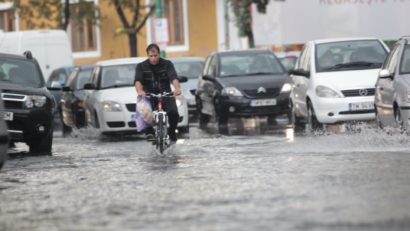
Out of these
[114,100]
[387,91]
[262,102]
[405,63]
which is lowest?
[262,102]

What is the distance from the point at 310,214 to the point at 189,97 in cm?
1891

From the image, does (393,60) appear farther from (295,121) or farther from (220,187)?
(220,187)

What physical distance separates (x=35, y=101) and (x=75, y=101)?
7771 millimetres

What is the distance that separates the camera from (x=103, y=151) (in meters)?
17.9

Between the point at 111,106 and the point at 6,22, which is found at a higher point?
the point at 6,22

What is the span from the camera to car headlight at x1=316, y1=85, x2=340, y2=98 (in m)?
20.0

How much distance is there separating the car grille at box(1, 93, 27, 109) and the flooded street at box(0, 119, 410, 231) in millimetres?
792

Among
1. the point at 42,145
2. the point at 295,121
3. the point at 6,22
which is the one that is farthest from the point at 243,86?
the point at 6,22

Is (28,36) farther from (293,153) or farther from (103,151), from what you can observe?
(293,153)

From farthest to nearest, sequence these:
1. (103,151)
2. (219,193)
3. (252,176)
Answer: (103,151) → (252,176) → (219,193)

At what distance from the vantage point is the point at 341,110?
1998cm

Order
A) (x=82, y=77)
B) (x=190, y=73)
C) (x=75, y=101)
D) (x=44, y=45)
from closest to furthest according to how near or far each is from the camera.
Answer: (x=75, y=101), (x=82, y=77), (x=190, y=73), (x=44, y=45)

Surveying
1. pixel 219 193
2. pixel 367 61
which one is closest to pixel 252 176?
pixel 219 193

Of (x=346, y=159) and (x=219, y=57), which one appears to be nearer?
(x=346, y=159)
